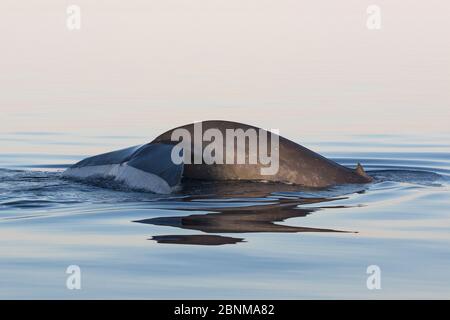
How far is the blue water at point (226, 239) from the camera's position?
339 inches

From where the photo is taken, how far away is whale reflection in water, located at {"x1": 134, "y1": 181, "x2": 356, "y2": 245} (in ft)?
33.7

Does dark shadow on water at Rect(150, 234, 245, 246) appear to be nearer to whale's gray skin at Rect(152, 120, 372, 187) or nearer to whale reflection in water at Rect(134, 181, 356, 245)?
whale reflection in water at Rect(134, 181, 356, 245)

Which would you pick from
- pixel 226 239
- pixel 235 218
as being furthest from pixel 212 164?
pixel 226 239

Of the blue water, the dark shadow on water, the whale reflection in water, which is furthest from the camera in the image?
the whale reflection in water

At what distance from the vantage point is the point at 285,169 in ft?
42.9

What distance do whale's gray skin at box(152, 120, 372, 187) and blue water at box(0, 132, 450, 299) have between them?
162mm

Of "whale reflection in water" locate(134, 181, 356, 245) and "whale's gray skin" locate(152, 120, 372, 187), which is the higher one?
"whale's gray skin" locate(152, 120, 372, 187)

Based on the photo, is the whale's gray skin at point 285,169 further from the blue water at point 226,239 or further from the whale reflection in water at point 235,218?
the whale reflection in water at point 235,218

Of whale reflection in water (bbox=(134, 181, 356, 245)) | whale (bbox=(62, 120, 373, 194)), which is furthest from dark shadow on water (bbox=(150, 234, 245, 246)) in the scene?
whale (bbox=(62, 120, 373, 194))

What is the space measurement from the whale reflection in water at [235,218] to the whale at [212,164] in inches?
15.1

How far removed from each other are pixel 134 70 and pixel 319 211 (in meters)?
22.7

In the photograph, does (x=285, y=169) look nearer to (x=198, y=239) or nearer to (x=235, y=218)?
(x=235, y=218)

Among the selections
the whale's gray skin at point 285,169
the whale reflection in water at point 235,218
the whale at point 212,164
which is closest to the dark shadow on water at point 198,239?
the whale reflection in water at point 235,218
